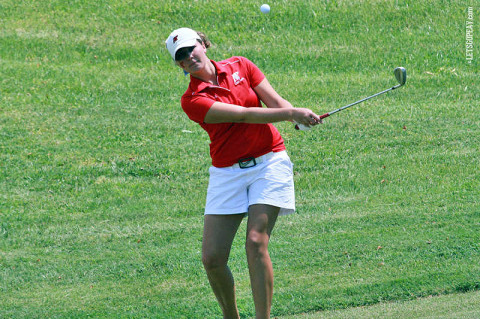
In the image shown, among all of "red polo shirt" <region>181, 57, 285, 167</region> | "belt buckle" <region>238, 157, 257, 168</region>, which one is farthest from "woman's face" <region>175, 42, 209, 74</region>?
"belt buckle" <region>238, 157, 257, 168</region>

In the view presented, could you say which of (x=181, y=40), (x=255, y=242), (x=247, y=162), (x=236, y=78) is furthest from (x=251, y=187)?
(x=181, y=40)

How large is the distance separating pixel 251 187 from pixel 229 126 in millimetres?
422

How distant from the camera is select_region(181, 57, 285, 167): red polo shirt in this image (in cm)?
435

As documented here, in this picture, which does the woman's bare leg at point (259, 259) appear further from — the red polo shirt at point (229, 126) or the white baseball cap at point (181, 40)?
the white baseball cap at point (181, 40)

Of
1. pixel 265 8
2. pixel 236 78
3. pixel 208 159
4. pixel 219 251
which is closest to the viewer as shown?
pixel 219 251

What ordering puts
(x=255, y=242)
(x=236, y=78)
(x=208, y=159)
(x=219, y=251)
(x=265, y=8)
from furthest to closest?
(x=265, y=8) → (x=208, y=159) → (x=236, y=78) → (x=219, y=251) → (x=255, y=242)

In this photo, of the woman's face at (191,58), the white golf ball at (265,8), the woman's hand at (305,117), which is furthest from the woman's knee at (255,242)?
the white golf ball at (265,8)

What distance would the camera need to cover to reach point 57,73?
1323cm

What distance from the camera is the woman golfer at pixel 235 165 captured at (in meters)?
4.23

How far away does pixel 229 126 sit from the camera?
14.5ft

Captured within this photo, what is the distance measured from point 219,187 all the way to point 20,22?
1217 cm

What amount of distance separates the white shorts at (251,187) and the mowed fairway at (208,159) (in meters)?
1.41

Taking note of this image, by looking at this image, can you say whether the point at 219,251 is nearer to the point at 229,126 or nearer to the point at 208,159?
the point at 229,126

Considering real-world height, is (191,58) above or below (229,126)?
above
